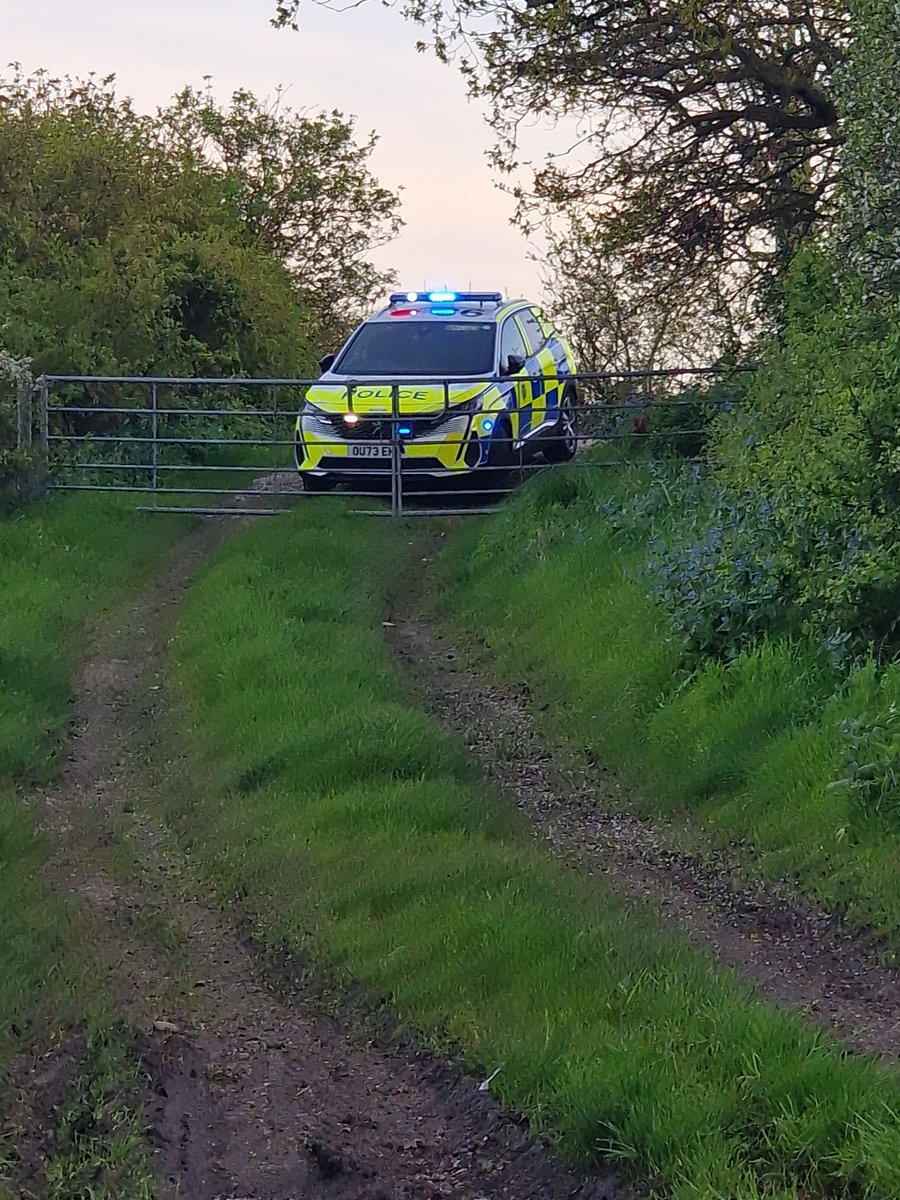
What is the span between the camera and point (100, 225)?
17891mm

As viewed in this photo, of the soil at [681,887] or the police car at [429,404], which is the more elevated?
the police car at [429,404]

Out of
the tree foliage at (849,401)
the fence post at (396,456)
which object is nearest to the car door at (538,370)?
the fence post at (396,456)

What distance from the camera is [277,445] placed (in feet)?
47.1

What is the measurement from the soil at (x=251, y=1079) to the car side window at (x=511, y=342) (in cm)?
856

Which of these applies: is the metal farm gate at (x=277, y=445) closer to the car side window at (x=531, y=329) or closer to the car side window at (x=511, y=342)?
the car side window at (x=511, y=342)

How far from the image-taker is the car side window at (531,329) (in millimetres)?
15375

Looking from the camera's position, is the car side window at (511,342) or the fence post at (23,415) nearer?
the fence post at (23,415)

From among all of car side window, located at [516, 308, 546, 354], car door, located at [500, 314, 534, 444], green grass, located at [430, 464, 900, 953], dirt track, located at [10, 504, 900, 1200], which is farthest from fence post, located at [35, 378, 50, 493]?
dirt track, located at [10, 504, 900, 1200]

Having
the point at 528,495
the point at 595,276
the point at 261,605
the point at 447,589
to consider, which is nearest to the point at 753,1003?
the point at 261,605

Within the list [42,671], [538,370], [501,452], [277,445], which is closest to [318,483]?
[277,445]

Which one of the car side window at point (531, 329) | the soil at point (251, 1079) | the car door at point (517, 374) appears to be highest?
the car side window at point (531, 329)

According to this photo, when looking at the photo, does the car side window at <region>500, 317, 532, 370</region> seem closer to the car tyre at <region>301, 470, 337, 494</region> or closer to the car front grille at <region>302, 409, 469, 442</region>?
the car front grille at <region>302, 409, 469, 442</region>

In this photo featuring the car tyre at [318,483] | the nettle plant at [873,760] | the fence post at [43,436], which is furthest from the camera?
the car tyre at [318,483]

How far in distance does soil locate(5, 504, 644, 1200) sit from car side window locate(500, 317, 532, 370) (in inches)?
337
